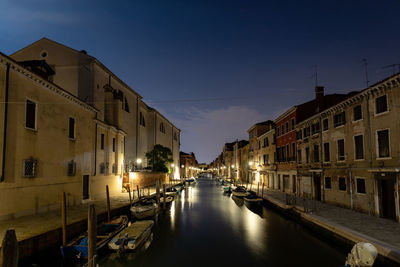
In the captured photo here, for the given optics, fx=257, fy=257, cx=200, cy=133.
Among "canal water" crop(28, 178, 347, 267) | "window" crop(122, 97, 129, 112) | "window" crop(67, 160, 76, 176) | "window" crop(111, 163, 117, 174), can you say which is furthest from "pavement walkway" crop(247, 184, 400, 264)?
"window" crop(122, 97, 129, 112)

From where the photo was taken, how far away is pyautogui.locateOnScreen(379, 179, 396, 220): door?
47.1ft

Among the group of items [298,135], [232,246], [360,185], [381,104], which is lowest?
[232,246]

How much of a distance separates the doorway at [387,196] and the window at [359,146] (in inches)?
89.6

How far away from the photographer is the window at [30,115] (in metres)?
15.1

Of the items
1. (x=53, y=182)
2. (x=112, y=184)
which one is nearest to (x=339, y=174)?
(x=53, y=182)

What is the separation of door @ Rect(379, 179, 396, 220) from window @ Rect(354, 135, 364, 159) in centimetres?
235

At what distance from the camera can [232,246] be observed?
14.9m

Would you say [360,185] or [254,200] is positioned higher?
[360,185]

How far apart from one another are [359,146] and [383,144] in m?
2.25

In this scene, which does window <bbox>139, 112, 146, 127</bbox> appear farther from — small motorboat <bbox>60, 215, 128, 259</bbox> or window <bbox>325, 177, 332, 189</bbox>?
window <bbox>325, 177, 332, 189</bbox>

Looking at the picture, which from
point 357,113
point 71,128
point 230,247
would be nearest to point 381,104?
point 357,113

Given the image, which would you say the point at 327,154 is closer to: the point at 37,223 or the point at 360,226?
the point at 360,226

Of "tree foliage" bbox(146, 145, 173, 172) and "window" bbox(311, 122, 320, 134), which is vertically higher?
"window" bbox(311, 122, 320, 134)

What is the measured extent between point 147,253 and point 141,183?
23.9 m
